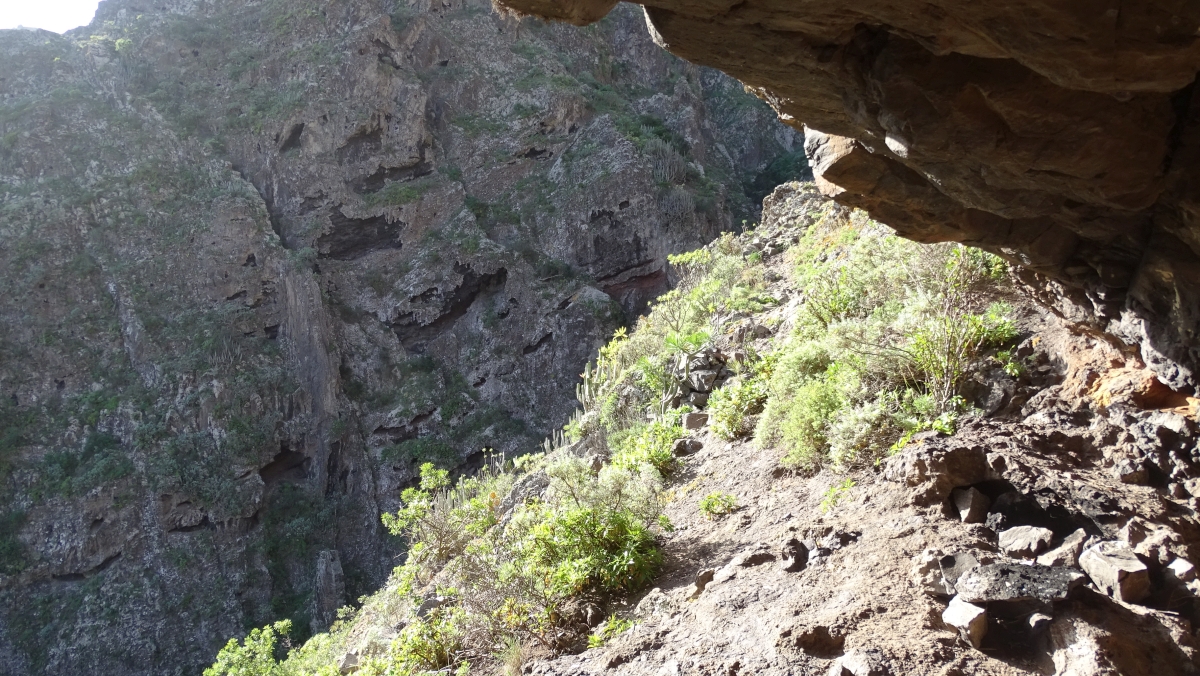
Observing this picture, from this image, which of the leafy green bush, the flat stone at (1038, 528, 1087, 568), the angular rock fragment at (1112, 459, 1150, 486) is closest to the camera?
the flat stone at (1038, 528, 1087, 568)

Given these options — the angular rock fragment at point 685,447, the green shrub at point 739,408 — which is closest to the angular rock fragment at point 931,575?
the green shrub at point 739,408

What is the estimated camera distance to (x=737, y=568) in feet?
17.1

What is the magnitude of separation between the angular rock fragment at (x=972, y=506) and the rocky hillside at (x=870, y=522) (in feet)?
0.05

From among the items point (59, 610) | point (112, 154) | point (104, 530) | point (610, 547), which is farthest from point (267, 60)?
point (610, 547)

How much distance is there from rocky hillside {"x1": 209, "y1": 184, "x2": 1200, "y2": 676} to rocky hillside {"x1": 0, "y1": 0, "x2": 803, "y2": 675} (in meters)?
13.9

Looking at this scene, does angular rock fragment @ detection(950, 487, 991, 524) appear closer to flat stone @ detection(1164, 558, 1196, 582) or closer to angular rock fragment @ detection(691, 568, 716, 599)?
flat stone @ detection(1164, 558, 1196, 582)

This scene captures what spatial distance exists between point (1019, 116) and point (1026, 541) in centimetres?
221

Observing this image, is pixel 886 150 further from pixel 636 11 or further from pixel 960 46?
pixel 636 11

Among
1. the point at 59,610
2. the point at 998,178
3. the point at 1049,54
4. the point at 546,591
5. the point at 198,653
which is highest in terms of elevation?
the point at 1049,54

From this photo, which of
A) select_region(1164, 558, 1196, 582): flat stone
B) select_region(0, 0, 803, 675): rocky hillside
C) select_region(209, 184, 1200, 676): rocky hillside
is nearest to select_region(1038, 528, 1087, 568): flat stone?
select_region(209, 184, 1200, 676): rocky hillside

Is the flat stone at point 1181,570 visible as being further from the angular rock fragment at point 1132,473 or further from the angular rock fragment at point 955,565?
the angular rock fragment at point 955,565

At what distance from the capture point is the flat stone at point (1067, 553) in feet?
12.8

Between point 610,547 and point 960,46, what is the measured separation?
4169 millimetres

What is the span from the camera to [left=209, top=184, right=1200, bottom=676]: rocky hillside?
12.0 feet
